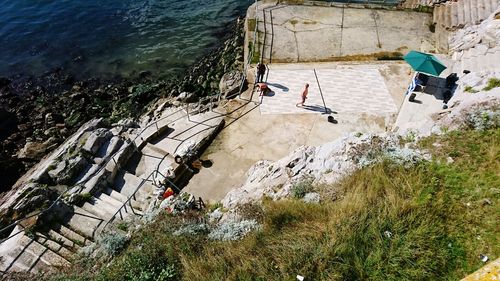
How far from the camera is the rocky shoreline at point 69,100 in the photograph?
74.1 ft

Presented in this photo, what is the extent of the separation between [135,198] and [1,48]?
26.0 meters

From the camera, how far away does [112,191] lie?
1642 cm

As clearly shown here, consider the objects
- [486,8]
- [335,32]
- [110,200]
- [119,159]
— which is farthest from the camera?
[335,32]

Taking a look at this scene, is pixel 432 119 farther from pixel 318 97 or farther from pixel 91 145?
pixel 91 145

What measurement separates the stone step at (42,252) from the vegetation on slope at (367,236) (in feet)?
6.25

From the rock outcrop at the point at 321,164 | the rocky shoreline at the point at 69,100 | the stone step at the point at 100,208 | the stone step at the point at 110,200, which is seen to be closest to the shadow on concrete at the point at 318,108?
the rock outcrop at the point at 321,164

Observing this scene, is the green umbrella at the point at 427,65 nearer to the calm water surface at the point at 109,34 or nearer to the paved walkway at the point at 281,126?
the paved walkway at the point at 281,126

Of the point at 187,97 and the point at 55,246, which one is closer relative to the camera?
the point at 55,246

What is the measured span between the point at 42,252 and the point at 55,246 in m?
0.46

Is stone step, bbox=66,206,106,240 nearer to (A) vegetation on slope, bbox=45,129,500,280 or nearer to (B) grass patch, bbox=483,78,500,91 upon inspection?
(A) vegetation on slope, bbox=45,129,500,280

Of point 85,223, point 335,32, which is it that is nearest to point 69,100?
point 85,223

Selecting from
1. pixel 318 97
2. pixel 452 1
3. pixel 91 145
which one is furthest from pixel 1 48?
pixel 452 1

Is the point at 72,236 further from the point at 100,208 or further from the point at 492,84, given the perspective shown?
the point at 492,84

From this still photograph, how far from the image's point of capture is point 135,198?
52.6ft
